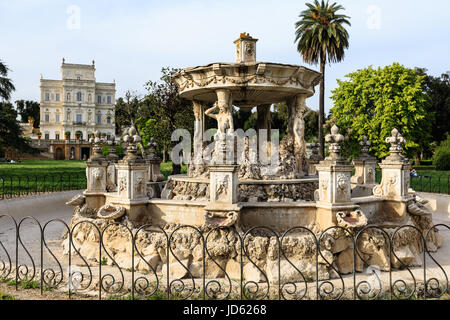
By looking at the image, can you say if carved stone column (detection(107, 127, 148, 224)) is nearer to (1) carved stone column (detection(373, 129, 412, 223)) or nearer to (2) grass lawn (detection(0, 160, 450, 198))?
(1) carved stone column (detection(373, 129, 412, 223))

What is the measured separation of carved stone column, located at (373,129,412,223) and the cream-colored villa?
78.2 meters

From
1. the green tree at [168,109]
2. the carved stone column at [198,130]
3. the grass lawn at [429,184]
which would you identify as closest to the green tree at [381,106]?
the grass lawn at [429,184]

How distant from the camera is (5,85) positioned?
18.5m

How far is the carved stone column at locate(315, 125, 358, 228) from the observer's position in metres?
7.09

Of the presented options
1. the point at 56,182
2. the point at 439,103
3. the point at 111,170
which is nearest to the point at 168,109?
the point at 56,182

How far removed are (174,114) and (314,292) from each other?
18.6 m

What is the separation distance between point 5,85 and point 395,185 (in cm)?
1895

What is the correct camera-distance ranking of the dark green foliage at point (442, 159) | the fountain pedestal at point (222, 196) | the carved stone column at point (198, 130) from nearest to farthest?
1. the fountain pedestal at point (222, 196)
2. the carved stone column at point (198, 130)
3. the dark green foliage at point (442, 159)

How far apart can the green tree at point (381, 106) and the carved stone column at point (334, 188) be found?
20.2 meters

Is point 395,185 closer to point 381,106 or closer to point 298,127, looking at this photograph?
point 298,127

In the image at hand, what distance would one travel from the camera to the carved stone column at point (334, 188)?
7.09 m

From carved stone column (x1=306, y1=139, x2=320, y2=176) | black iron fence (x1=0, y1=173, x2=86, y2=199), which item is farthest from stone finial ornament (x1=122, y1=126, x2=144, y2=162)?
black iron fence (x1=0, y1=173, x2=86, y2=199)

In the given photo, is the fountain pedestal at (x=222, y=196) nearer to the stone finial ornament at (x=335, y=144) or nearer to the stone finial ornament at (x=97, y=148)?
the stone finial ornament at (x=335, y=144)
